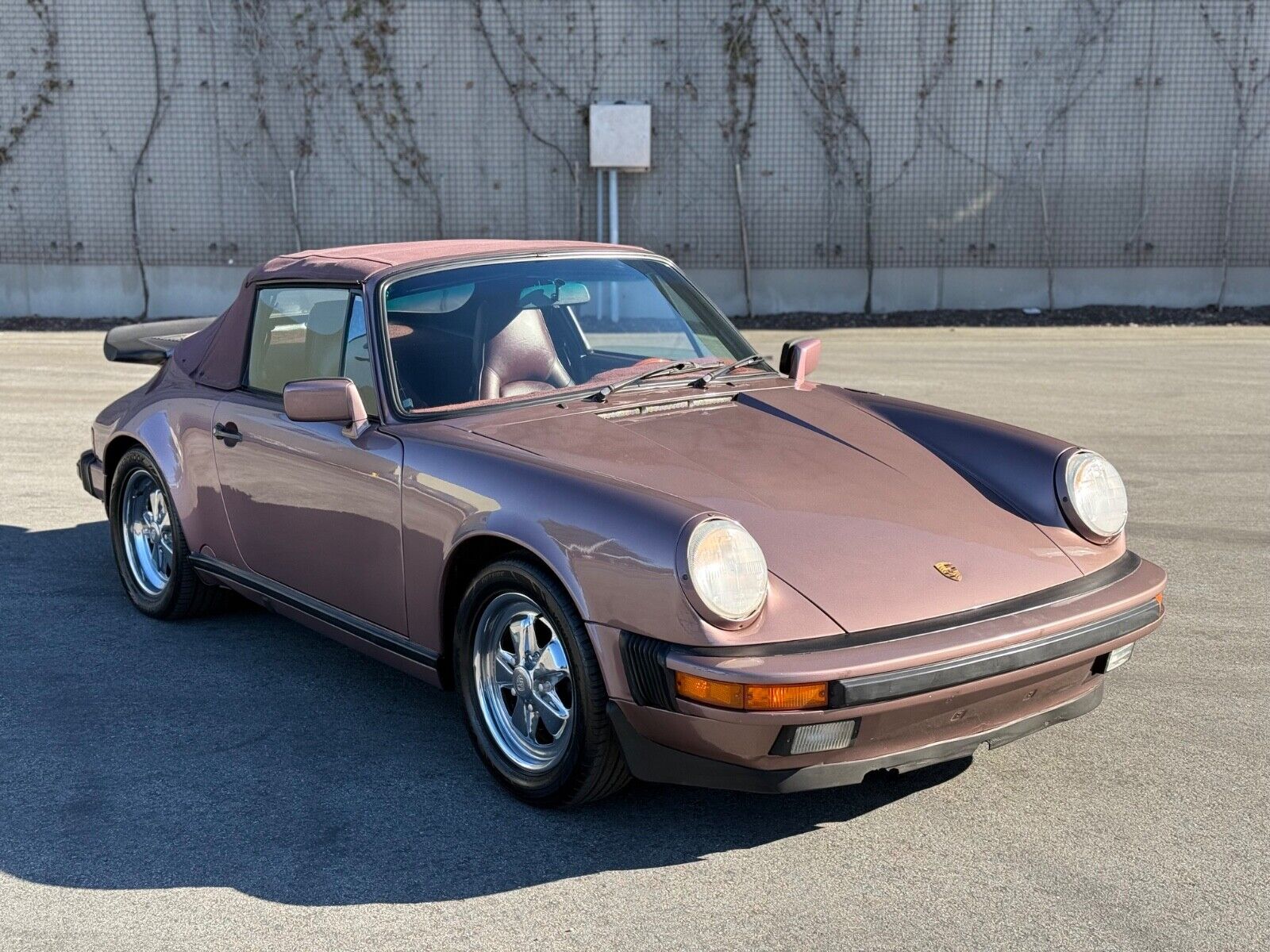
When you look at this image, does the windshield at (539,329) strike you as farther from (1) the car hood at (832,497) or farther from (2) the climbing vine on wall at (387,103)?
(2) the climbing vine on wall at (387,103)

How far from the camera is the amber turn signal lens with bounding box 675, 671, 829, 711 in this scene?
9.47 ft

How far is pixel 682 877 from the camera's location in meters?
3.09

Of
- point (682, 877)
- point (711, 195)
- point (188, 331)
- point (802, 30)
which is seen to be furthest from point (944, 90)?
point (682, 877)

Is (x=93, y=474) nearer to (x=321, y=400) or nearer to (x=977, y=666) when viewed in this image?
(x=321, y=400)

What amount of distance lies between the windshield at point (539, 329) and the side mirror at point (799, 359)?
16cm

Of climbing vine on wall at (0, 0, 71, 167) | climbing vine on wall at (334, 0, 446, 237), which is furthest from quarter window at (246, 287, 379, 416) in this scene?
climbing vine on wall at (0, 0, 71, 167)

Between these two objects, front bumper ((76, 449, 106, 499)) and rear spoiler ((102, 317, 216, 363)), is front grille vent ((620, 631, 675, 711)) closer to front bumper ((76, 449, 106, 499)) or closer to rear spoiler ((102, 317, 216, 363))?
rear spoiler ((102, 317, 216, 363))

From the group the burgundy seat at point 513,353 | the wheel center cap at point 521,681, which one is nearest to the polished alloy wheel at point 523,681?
the wheel center cap at point 521,681

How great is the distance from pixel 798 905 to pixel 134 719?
7.59 ft

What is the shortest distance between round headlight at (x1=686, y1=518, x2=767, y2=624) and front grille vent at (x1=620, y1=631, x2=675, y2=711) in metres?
0.16

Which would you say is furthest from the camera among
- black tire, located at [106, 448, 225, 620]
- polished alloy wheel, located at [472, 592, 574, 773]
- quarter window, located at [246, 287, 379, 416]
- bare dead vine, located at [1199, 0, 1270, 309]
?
bare dead vine, located at [1199, 0, 1270, 309]

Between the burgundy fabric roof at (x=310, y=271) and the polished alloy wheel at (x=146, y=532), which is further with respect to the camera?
the polished alloy wheel at (x=146, y=532)

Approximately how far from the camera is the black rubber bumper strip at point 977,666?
291 cm

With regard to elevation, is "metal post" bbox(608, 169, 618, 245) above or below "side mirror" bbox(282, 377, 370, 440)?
above
